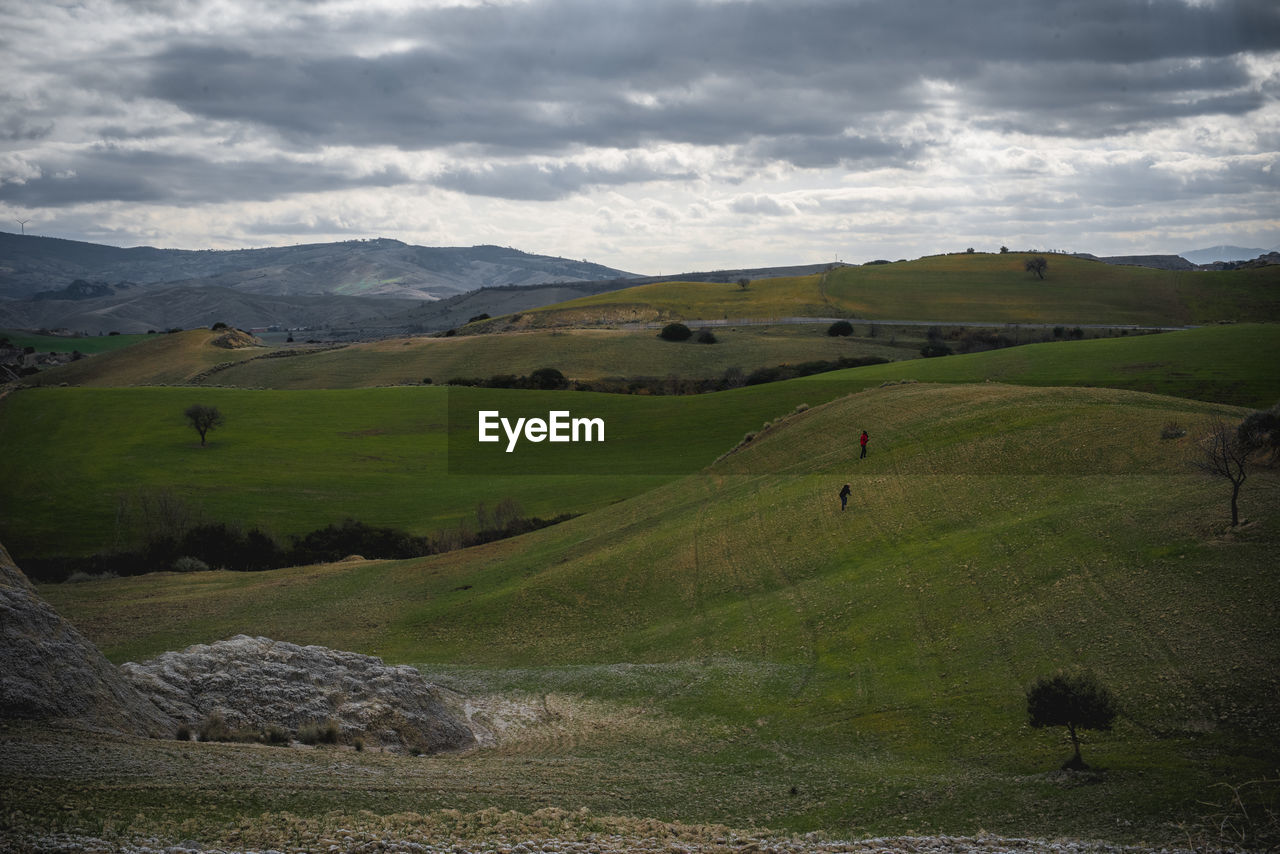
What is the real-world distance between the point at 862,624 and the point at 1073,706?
1107 cm

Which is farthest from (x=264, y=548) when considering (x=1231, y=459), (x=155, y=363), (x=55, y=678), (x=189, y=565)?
(x=155, y=363)

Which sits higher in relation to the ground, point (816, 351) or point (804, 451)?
point (816, 351)

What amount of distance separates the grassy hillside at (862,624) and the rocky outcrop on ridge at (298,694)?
2679 millimetres

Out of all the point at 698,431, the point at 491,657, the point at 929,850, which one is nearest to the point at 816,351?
the point at 698,431

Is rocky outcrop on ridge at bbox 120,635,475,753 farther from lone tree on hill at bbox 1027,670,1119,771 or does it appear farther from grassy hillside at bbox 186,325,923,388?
grassy hillside at bbox 186,325,923,388

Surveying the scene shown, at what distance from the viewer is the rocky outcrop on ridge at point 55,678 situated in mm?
18062

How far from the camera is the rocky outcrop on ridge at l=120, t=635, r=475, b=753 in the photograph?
23172 millimetres

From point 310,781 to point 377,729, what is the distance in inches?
288

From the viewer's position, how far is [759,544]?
1556 inches

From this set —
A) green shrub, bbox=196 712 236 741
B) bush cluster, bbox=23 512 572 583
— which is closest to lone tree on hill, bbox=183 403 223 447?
bush cluster, bbox=23 512 572 583

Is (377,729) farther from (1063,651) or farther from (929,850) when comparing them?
(1063,651)

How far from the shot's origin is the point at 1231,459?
27.4m

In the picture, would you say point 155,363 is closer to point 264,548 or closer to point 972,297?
point 264,548

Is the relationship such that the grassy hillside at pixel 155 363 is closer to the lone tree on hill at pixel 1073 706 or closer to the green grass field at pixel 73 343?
the green grass field at pixel 73 343
